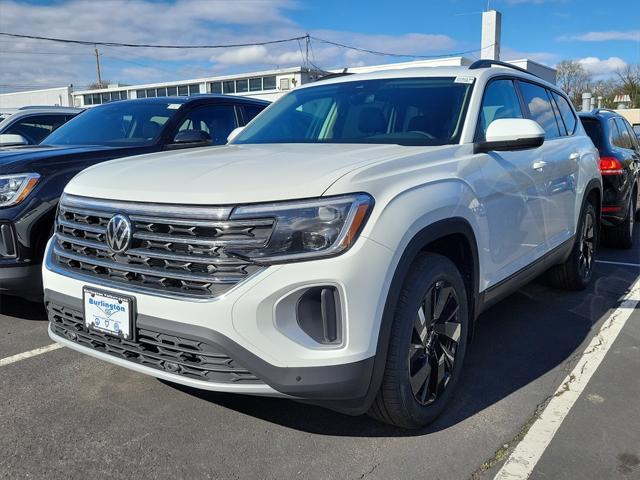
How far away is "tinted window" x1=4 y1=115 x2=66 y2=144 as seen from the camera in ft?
28.3

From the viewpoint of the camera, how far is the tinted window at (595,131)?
7.06 metres

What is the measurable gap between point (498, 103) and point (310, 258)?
2.20 metres

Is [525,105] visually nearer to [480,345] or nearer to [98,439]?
[480,345]

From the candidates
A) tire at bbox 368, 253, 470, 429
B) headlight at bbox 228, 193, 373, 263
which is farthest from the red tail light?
headlight at bbox 228, 193, 373, 263

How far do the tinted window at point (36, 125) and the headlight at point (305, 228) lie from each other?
7.52 m

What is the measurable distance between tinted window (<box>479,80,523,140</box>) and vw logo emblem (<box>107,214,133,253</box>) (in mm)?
2060

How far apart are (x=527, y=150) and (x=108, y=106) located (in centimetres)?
423

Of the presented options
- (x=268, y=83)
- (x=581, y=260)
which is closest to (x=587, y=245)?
(x=581, y=260)

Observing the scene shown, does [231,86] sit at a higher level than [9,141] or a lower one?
higher

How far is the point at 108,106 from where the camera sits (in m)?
6.06

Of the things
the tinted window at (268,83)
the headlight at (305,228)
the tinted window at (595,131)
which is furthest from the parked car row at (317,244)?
the tinted window at (268,83)

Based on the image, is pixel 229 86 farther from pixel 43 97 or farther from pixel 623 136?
pixel 623 136

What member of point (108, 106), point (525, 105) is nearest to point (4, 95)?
point (108, 106)

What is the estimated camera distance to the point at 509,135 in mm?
3184
